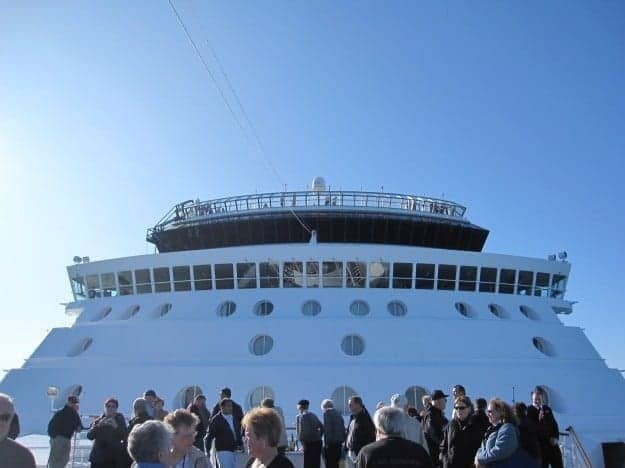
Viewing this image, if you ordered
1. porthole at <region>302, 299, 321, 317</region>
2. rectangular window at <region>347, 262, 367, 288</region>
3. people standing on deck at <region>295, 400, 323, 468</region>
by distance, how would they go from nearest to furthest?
people standing on deck at <region>295, 400, 323, 468</region>, porthole at <region>302, 299, 321, 317</region>, rectangular window at <region>347, 262, 367, 288</region>

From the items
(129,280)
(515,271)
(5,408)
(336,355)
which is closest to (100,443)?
(5,408)

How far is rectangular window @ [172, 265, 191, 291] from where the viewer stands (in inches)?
933

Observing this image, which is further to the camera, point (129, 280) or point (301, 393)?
point (129, 280)

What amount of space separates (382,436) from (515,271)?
20157 mm

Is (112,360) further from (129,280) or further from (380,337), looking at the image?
Result: (380,337)

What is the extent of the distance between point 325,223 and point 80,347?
1145cm

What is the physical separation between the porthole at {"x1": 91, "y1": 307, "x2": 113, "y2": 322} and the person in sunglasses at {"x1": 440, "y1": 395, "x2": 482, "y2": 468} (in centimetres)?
1846

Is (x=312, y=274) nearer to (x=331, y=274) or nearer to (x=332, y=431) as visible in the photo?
(x=331, y=274)

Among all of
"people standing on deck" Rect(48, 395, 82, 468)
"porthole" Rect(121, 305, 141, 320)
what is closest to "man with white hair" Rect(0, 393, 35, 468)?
"people standing on deck" Rect(48, 395, 82, 468)

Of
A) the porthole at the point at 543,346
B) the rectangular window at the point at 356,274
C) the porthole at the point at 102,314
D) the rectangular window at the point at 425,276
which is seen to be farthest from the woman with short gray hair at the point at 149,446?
the porthole at the point at 102,314

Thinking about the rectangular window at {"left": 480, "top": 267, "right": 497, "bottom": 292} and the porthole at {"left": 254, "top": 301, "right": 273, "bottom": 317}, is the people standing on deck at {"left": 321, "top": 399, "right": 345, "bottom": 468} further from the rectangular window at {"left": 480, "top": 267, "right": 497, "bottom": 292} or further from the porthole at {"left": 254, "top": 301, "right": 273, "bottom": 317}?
the rectangular window at {"left": 480, "top": 267, "right": 497, "bottom": 292}

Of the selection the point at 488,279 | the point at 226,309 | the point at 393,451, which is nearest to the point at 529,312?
the point at 488,279

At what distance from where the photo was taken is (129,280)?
24656 mm

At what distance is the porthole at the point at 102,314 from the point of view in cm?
2369
